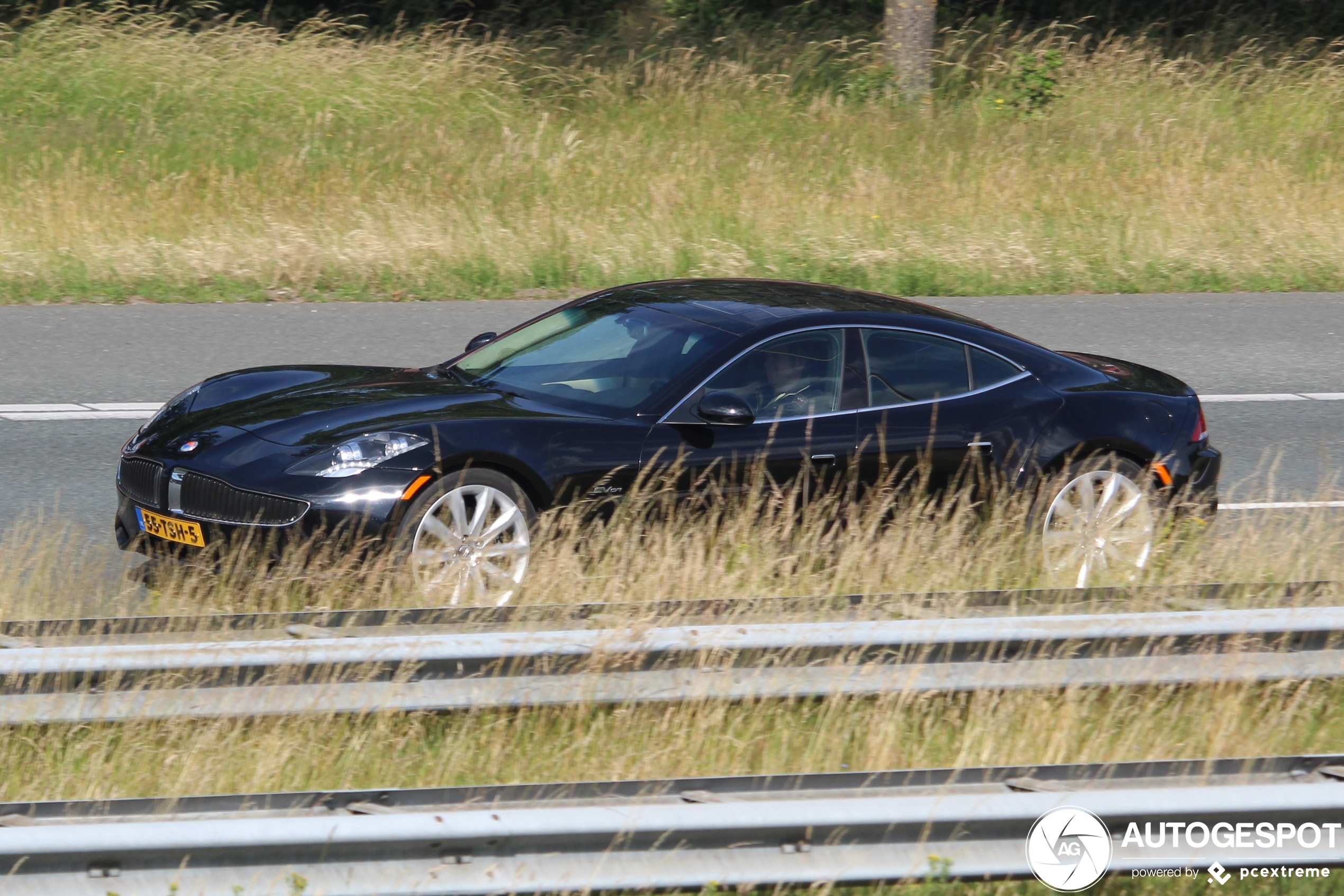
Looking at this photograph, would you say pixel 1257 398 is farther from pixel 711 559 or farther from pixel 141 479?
pixel 141 479

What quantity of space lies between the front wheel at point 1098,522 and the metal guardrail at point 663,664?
1698 mm

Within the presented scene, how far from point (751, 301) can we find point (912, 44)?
13018mm

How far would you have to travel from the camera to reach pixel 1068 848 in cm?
356

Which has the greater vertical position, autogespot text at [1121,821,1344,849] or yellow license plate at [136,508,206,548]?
autogespot text at [1121,821,1344,849]

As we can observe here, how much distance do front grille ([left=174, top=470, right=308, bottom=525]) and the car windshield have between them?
4.24 ft

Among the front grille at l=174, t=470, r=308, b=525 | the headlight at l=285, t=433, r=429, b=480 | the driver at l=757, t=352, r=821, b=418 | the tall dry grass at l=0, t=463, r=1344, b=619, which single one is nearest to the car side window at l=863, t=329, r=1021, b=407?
the driver at l=757, t=352, r=821, b=418

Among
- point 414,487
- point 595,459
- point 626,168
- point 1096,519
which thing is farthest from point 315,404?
point 626,168

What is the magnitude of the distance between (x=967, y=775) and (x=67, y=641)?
107 inches

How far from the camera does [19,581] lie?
5.90m

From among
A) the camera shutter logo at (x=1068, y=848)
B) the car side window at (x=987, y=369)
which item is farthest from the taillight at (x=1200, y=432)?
the camera shutter logo at (x=1068, y=848)

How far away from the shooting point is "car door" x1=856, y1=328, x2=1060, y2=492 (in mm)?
6379

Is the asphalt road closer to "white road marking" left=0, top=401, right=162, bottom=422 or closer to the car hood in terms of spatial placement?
"white road marking" left=0, top=401, right=162, bottom=422

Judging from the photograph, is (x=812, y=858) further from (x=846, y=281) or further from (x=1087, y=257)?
(x=1087, y=257)

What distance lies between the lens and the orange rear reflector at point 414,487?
5.64 m
